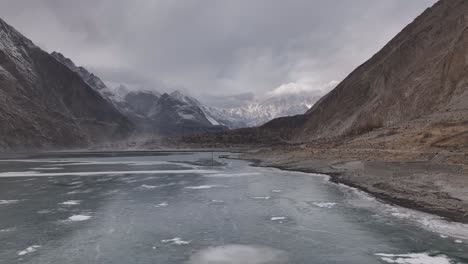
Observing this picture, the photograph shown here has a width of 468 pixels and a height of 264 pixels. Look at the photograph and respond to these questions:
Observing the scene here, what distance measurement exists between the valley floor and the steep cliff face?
14.5 m

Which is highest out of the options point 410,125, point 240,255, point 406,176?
point 410,125

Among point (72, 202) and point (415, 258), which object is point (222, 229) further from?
point (72, 202)

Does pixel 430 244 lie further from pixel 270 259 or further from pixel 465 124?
pixel 465 124

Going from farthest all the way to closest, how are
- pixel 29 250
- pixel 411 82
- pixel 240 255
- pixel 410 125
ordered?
pixel 411 82, pixel 410 125, pixel 29 250, pixel 240 255

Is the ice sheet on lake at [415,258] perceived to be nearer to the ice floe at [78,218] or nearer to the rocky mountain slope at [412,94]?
the ice floe at [78,218]

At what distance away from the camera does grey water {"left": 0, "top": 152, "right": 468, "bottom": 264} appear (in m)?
17.7

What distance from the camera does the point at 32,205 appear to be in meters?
30.4

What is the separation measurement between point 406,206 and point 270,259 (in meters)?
14.5

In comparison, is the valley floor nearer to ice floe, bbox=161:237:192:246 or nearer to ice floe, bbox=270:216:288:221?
ice floe, bbox=270:216:288:221

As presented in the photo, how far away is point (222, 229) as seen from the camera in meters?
22.6

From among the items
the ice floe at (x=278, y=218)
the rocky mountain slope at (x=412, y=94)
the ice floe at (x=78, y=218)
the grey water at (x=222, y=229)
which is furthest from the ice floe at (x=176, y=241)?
the rocky mountain slope at (x=412, y=94)

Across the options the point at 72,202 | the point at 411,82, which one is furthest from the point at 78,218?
the point at 411,82

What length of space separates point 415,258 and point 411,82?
81.9 metres

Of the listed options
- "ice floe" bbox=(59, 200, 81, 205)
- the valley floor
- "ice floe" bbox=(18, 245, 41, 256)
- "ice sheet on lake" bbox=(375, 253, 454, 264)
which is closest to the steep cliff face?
the valley floor
